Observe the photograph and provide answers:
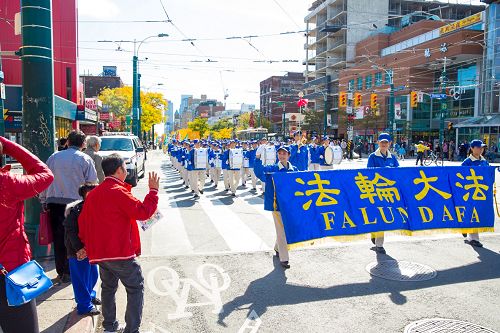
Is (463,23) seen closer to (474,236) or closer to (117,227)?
(474,236)

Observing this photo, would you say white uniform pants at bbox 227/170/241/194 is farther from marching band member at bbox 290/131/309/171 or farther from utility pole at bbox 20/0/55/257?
utility pole at bbox 20/0/55/257

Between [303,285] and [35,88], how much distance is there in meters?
4.71

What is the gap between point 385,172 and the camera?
741 cm

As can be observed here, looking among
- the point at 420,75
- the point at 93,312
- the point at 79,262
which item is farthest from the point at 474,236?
the point at 420,75

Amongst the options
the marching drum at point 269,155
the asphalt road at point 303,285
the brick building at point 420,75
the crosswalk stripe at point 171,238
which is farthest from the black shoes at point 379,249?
the brick building at point 420,75

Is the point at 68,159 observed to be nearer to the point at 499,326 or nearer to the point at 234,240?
the point at 234,240

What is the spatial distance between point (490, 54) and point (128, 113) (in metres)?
44.5

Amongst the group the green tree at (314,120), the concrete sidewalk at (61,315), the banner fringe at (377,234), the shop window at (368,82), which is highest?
the shop window at (368,82)

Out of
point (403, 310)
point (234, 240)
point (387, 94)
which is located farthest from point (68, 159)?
point (387, 94)

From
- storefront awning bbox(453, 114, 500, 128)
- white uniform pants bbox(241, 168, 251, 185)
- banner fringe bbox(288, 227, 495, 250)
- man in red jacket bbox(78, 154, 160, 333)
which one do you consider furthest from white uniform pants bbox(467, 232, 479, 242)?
storefront awning bbox(453, 114, 500, 128)

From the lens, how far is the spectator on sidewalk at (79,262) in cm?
426

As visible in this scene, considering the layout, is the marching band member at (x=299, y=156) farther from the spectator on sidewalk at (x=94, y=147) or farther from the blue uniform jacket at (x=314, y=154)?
the spectator on sidewalk at (x=94, y=147)

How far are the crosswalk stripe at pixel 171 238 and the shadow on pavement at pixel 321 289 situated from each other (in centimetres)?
200

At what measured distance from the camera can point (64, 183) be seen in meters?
5.40
